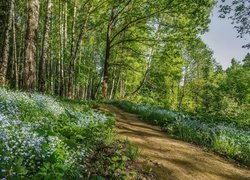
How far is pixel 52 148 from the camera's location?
4.28 m

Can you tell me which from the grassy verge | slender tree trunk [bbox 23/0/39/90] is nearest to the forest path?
the grassy verge

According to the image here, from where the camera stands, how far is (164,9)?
20.0 meters

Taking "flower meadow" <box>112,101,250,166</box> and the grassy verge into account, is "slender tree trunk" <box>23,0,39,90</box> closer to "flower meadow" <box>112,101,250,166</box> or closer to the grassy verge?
the grassy verge

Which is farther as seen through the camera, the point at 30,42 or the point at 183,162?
the point at 30,42

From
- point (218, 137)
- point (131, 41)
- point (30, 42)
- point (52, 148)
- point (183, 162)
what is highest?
point (131, 41)

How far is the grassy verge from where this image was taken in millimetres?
3604

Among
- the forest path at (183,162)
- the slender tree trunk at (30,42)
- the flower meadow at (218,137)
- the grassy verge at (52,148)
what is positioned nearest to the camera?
the grassy verge at (52,148)

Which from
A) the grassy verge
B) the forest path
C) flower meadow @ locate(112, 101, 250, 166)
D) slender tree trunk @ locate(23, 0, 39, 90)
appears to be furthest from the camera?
slender tree trunk @ locate(23, 0, 39, 90)

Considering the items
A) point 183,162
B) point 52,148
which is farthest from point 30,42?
point 52,148

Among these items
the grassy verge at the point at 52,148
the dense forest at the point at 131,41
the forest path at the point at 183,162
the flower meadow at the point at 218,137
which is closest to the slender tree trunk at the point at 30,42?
the dense forest at the point at 131,41

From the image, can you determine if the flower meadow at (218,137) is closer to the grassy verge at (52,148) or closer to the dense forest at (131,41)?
the dense forest at (131,41)

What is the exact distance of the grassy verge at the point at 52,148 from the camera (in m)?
3.60

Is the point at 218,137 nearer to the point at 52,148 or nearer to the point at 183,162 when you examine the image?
the point at 183,162

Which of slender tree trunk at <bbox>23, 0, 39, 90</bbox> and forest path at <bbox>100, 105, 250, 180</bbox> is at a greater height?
slender tree trunk at <bbox>23, 0, 39, 90</bbox>
